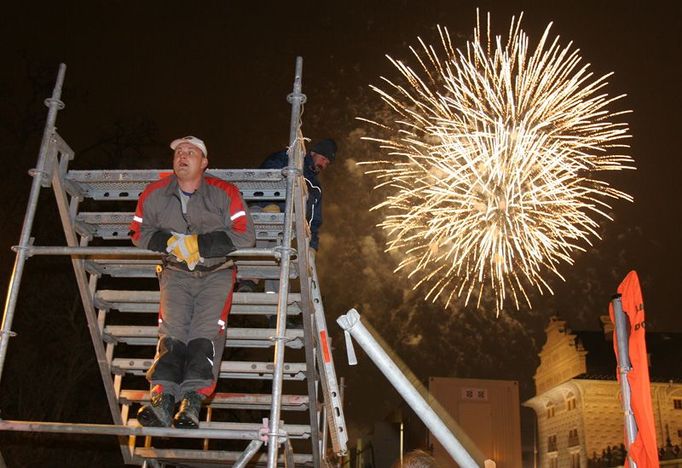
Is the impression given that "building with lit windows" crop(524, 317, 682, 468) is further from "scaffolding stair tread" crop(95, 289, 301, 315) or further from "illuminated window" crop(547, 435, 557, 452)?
"scaffolding stair tread" crop(95, 289, 301, 315)

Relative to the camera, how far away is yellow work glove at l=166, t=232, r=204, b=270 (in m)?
4.79

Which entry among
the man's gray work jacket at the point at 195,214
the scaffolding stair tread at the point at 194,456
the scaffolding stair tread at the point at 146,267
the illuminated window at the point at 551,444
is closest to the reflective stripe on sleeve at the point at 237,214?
the man's gray work jacket at the point at 195,214

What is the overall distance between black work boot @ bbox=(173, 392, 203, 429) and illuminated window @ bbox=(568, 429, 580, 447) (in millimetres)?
37931

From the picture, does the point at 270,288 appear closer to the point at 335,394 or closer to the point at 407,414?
the point at 335,394

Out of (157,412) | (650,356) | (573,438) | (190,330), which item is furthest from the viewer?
(650,356)

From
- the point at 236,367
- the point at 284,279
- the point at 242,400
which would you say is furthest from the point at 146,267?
the point at 284,279

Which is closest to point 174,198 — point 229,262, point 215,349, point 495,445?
point 229,262

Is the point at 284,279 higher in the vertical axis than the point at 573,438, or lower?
lower

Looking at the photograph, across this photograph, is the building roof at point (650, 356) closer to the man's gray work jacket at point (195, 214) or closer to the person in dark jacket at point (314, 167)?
the person in dark jacket at point (314, 167)

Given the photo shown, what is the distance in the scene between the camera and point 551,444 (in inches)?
1716

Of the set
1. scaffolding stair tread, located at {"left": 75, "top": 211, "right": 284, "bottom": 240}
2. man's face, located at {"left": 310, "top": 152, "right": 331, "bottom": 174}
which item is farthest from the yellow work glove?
man's face, located at {"left": 310, "top": 152, "right": 331, "bottom": 174}

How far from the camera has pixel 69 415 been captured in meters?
20.1

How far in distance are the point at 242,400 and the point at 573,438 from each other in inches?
1437

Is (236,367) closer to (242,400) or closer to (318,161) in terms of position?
(242,400)
